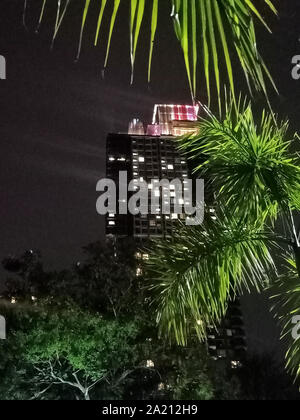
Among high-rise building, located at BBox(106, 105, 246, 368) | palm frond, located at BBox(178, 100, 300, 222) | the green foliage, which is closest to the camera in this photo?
palm frond, located at BBox(178, 100, 300, 222)

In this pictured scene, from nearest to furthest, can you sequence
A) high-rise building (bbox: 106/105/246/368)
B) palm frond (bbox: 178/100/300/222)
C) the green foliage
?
palm frond (bbox: 178/100/300/222), the green foliage, high-rise building (bbox: 106/105/246/368)

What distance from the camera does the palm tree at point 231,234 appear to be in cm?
273

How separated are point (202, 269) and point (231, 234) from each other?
0.30 meters

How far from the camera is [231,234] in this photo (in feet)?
9.96

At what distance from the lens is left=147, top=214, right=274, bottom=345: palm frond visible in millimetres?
2859

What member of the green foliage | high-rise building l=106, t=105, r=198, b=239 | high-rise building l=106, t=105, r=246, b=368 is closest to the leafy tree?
the green foliage

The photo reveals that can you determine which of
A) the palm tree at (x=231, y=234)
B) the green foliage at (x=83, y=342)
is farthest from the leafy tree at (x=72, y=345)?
the palm tree at (x=231, y=234)

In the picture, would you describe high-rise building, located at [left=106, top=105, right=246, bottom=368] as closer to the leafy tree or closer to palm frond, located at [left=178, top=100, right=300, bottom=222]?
the leafy tree

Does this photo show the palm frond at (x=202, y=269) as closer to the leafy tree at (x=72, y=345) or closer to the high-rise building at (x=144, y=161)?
the leafy tree at (x=72, y=345)

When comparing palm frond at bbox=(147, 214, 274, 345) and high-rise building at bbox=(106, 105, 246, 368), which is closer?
palm frond at bbox=(147, 214, 274, 345)

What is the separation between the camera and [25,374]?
52.3 feet

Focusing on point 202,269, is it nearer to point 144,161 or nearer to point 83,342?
point 83,342

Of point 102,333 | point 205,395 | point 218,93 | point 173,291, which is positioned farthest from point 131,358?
point 218,93
